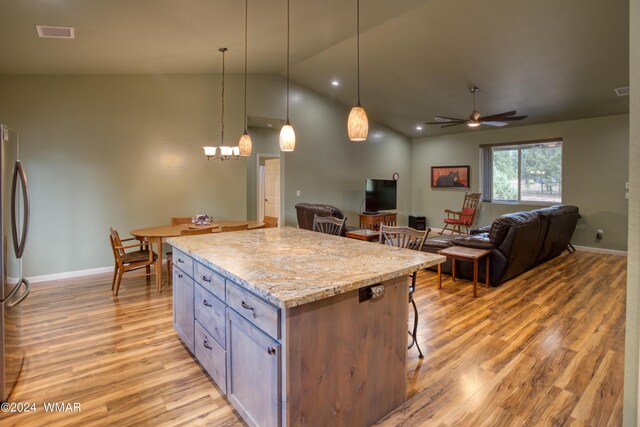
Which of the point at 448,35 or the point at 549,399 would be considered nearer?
the point at 549,399

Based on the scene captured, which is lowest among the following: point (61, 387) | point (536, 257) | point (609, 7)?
point (61, 387)

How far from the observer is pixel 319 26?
4.22m

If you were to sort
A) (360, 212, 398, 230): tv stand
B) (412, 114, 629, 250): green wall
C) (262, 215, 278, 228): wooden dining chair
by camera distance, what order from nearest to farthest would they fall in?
(262, 215, 278, 228): wooden dining chair < (412, 114, 629, 250): green wall < (360, 212, 398, 230): tv stand

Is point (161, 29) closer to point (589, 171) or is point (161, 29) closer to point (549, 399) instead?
point (549, 399)

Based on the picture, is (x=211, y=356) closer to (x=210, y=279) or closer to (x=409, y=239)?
(x=210, y=279)

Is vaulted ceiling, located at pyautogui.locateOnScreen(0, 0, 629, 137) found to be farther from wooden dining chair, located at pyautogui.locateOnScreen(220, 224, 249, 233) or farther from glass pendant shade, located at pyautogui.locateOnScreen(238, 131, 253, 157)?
wooden dining chair, located at pyautogui.locateOnScreen(220, 224, 249, 233)

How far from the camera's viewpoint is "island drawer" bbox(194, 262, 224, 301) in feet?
6.33

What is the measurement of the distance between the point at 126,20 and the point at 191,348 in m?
3.01

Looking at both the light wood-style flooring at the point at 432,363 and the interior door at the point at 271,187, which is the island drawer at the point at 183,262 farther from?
the interior door at the point at 271,187

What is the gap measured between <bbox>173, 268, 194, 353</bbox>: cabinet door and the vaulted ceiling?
2358mm

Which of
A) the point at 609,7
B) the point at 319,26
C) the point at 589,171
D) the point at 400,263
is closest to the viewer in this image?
the point at 400,263

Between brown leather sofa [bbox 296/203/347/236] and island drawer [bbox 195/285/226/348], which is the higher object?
brown leather sofa [bbox 296/203/347/236]

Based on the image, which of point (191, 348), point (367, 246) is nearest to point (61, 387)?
point (191, 348)

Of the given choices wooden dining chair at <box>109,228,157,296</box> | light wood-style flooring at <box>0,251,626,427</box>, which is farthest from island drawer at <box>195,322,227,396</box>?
wooden dining chair at <box>109,228,157,296</box>
